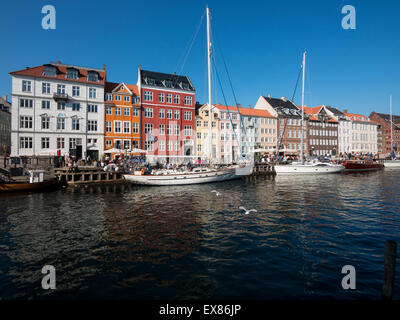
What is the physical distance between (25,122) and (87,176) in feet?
63.1

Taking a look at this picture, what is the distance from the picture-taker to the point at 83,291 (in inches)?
276

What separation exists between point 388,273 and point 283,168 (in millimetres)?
39541

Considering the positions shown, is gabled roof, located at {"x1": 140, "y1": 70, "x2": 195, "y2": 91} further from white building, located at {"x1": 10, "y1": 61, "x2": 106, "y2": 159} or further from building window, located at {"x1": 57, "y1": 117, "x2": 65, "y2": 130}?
building window, located at {"x1": 57, "y1": 117, "x2": 65, "y2": 130}

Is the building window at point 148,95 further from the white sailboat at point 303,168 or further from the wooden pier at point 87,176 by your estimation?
the white sailboat at point 303,168

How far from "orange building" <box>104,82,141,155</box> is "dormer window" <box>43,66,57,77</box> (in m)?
8.92

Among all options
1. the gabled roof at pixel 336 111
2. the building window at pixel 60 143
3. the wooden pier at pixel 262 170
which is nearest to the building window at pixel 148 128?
the building window at pixel 60 143

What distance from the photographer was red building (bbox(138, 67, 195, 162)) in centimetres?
5106

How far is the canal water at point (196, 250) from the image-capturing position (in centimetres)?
707

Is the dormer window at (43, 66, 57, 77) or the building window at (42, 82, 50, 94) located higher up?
the dormer window at (43, 66, 57, 77)

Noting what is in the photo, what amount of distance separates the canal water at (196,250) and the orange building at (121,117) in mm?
30057

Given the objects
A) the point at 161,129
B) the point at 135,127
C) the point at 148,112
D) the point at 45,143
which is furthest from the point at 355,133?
the point at 45,143

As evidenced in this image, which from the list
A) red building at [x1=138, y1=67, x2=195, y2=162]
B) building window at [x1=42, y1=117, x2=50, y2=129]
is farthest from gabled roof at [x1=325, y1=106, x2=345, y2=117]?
building window at [x1=42, y1=117, x2=50, y2=129]
